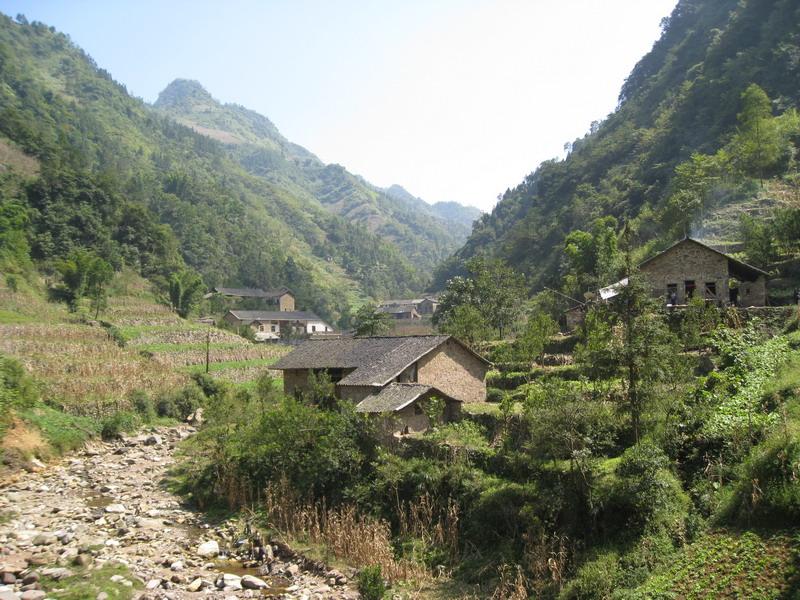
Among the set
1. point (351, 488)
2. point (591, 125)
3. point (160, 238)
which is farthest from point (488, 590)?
point (591, 125)

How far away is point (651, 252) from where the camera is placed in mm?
51906

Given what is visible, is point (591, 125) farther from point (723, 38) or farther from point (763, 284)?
point (763, 284)

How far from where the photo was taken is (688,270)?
3362cm

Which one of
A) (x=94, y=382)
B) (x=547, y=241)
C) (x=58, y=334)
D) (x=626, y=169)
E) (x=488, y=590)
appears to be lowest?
(x=488, y=590)

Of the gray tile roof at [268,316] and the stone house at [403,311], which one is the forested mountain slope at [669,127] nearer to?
the stone house at [403,311]

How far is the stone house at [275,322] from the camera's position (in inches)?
3457

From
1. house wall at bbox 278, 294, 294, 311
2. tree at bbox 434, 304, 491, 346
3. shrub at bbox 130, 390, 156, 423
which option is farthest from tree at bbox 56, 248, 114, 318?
house wall at bbox 278, 294, 294, 311

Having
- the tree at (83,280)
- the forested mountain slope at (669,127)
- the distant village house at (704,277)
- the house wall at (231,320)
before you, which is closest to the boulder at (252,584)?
the distant village house at (704,277)

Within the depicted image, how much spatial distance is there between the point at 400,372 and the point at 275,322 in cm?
6734

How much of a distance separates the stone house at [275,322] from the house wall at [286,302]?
31.7 feet

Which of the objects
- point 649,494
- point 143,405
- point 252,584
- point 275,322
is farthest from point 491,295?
point 275,322

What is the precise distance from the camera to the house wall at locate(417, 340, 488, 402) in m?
29.0

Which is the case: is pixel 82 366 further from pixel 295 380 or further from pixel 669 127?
pixel 669 127

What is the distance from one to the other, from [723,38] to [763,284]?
6857cm
